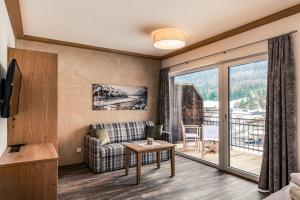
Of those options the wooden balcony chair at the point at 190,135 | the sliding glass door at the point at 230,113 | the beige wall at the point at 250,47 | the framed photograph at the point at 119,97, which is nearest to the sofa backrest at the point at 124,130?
the framed photograph at the point at 119,97

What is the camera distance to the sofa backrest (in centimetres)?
447

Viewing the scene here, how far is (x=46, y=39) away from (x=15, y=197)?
2986 millimetres

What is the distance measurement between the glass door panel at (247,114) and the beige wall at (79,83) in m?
2.37

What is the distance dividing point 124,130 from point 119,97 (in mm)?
800

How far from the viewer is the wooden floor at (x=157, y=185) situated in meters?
2.83

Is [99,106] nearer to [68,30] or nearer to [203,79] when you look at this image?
[68,30]

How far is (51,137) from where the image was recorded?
2830 millimetres

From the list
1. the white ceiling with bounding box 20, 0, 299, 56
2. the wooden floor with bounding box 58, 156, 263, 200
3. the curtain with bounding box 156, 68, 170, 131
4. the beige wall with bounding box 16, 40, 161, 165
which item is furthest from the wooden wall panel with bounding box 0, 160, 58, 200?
the curtain with bounding box 156, 68, 170, 131

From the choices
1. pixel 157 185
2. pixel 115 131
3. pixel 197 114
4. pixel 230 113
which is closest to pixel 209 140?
pixel 197 114

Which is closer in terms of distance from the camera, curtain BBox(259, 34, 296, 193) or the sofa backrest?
curtain BBox(259, 34, 296, 193)

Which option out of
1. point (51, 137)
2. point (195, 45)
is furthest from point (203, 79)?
point (51, 137)

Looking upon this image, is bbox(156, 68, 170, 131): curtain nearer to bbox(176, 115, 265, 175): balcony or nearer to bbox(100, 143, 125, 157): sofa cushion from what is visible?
bbox(100, 143, 125, 157): sofa cushion

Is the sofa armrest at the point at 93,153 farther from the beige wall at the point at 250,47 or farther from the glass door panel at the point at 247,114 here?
the beige wall at the point at 250,47

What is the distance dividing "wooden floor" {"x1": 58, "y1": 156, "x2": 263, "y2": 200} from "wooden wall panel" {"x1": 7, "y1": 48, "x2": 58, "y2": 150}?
89 cm
